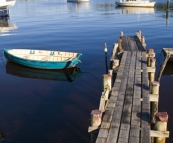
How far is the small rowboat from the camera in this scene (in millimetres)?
24406

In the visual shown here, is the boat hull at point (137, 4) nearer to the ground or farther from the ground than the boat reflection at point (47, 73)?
farther from the ground

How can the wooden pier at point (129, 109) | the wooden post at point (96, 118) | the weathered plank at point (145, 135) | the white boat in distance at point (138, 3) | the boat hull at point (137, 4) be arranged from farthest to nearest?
the white boat in distance at point (138, 3) → the boat hull at point (137, 4) → the wooden post at point (96, 118) → the wooden pier at point (129, 109) → the weathered plank at point (145, 135)

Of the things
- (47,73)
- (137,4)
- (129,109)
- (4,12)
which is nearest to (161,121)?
(129,109)

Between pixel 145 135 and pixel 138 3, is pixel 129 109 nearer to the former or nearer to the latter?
pixel 145 135

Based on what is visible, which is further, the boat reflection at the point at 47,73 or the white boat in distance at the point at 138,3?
the white boat in distance at the point at 138,3

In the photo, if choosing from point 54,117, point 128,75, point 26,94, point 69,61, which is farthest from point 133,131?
point 69,61

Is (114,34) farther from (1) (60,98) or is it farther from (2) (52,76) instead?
(1) (60,98)

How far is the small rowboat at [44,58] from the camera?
24406mm

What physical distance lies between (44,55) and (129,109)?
18.0 meters

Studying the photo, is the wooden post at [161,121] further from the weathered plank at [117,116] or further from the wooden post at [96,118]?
the wooden post at [96,118]

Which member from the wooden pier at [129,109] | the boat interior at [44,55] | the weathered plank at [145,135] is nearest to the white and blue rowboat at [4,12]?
the boat interior at [44,55]

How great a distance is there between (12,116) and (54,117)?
3.08 meters

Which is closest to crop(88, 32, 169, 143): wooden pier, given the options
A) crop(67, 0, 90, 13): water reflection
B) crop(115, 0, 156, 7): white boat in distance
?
crop(67, 0, 90, 13): water reflection

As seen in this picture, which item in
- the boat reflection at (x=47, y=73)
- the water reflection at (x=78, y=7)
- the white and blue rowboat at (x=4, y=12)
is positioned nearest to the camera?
the boat reflection at (x=47, y=73)
